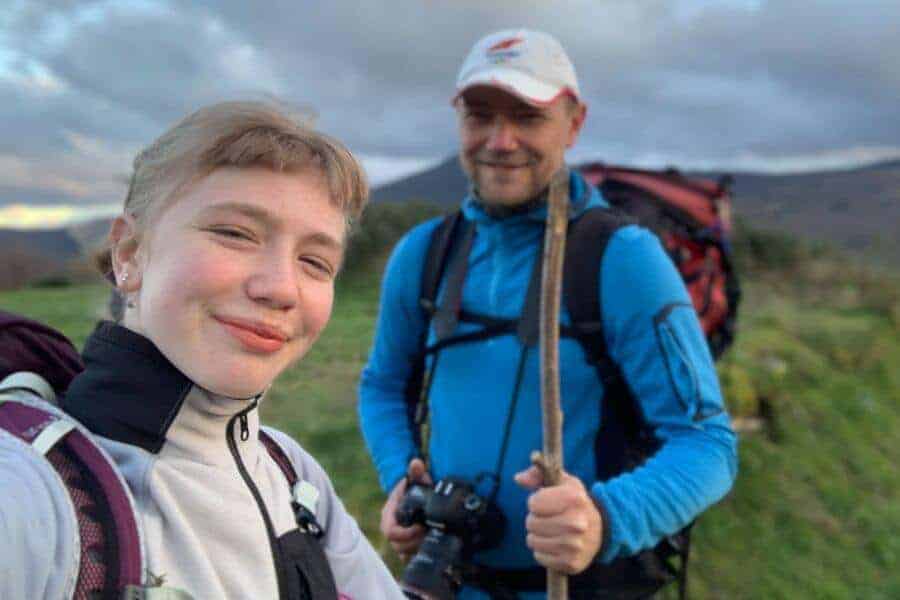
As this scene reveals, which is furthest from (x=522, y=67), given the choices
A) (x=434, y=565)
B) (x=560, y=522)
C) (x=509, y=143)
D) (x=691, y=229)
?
(x=691, y=229)

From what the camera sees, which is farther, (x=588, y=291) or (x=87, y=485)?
(x=588, y=291)

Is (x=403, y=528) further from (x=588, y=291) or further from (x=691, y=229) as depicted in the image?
(x=691, y=229)

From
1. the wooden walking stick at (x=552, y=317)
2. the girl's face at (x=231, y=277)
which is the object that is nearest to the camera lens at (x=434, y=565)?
the wooden walking stick at (x=552, y=317)

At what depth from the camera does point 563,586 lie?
1722 mm

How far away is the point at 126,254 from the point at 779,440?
7.59 metres

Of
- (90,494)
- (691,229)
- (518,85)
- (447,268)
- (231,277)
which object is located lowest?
(90,494)

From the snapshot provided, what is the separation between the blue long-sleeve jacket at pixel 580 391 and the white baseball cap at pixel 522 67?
28 centimetres

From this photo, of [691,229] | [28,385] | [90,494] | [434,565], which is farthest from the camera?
[691,229]

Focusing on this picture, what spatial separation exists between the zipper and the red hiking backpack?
10.3 ft

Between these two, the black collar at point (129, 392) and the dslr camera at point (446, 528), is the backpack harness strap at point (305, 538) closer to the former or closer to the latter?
the black collar at point (129, 392)

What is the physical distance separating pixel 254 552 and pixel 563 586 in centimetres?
85

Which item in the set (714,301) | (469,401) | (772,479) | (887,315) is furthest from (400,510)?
(887,315)

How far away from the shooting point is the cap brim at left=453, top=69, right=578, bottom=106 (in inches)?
86.3

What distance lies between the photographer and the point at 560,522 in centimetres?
169
